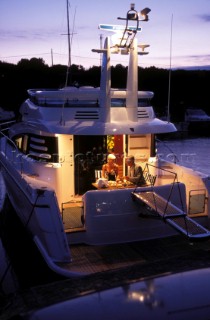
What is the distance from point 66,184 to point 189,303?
6.15 metres

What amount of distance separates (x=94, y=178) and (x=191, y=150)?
79.6 ft

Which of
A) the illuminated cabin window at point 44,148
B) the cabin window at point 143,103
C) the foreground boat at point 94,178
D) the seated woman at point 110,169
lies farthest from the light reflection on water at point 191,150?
the illuminated cabin window at point 44,148

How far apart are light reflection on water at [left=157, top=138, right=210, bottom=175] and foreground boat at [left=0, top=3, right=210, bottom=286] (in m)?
14.5

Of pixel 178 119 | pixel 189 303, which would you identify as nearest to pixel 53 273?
pixel 189 303

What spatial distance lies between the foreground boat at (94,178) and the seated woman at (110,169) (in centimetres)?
18

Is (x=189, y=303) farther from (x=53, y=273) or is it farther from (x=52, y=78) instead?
(x=52, y=78)

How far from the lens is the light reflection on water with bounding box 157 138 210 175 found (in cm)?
2485

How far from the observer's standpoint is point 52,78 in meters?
66.8

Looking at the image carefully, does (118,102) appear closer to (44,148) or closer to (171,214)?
(44,148)

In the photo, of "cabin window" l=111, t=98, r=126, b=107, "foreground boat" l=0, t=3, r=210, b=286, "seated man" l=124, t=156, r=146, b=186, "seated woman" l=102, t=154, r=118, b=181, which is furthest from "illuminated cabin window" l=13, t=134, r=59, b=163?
"cabin window" l=111, t=98, r=126, b=107

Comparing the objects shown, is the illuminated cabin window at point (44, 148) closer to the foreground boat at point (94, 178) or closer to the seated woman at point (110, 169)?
the foreground boat at point (94, 178)

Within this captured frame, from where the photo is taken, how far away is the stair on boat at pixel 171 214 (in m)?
6.26

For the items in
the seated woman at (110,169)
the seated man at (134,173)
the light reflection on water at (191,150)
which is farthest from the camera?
the light reflection on water at (191,150)

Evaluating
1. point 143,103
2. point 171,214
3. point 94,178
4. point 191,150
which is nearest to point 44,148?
point 94,178
